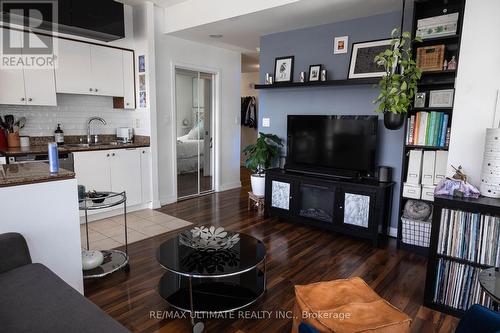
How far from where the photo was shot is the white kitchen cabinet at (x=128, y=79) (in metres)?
4.43

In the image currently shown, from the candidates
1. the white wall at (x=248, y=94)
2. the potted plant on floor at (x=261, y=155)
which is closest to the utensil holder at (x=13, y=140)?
the potted plant on floor at (x=261, y=155)

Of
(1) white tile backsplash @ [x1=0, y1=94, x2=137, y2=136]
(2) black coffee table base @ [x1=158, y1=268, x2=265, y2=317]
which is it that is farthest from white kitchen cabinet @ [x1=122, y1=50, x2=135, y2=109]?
(2) black coffee table base @ [x1=158, y1=268, x2=265, y2=317]

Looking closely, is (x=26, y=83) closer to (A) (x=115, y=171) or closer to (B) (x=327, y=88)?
(A) (x=115, y=171)

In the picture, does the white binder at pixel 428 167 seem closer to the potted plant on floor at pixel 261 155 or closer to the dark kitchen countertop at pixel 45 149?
the potted plant on floor at pixel 261 155

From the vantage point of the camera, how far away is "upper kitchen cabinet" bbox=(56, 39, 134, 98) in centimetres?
383

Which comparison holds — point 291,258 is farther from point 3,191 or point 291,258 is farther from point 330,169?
point 3,191

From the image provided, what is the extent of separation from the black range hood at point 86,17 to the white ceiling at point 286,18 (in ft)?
2.99

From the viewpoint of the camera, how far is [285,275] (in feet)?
8.98

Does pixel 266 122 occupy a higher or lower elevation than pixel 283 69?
lower

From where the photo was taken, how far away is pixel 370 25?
3662 millimetres

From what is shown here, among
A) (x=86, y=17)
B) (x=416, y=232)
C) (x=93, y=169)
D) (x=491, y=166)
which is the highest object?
(x=86, y=17)

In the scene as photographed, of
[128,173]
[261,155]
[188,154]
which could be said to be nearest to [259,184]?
[261,155]

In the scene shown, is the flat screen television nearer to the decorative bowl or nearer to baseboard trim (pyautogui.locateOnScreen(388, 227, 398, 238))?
baseboard trim (pyautogui.locateOnScreen(388, 227, 398, 238))

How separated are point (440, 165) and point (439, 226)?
42.8 inches
